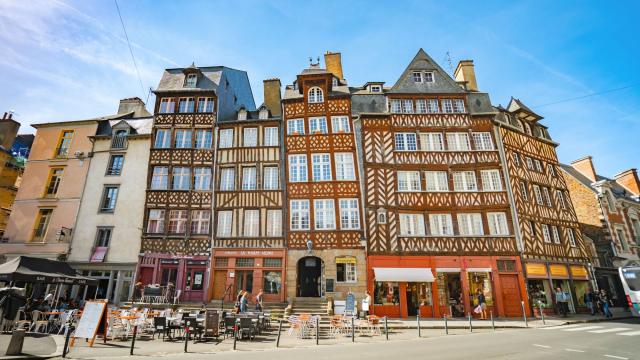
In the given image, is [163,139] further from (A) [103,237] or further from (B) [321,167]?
(B) [321,167]

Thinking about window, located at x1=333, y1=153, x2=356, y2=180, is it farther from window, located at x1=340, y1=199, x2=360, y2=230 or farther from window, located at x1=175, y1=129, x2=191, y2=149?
window, located at x1=175, y1=129, x2=191, y2=149

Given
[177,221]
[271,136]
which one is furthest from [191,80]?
[177,221]

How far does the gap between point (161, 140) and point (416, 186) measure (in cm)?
1534

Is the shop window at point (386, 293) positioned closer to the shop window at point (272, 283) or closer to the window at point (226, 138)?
the shop window at point (272, 283)

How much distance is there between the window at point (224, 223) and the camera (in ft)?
56.6

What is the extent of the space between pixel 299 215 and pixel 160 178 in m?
8.51

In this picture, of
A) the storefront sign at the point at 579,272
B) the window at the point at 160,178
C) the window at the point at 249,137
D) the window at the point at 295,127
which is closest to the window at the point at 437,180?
the window at the point at 295,127

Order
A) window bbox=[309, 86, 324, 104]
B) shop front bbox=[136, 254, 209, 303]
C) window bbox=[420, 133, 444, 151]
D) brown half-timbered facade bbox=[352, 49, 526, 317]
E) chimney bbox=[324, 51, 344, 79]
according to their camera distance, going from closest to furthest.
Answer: brown half-timbered facade bbox=[352, 49, 526, 317] < shop front bbox=[136, 254, 209, 303] < window bbox=[420, 133, 444, 151] < window bbox=[309, 86, 324, 104] < chimney bbox=[324, 51, 344, 79]

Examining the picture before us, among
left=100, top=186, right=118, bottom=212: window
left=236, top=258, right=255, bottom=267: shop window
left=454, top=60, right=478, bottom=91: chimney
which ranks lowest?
left=236, top=258, right=255, bottom=267: shop window

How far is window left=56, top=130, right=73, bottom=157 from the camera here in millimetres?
20078

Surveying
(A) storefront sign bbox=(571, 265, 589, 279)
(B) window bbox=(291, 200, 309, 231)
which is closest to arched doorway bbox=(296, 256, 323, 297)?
(B) window bbox=(291, 200, 309, 231)

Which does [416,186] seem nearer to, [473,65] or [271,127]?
[271,127]

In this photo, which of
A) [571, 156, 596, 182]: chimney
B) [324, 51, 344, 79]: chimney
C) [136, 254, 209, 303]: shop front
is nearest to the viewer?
[136, 254, 209, 303]: shop front

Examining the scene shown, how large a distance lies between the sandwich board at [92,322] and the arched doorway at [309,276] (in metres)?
9.70
